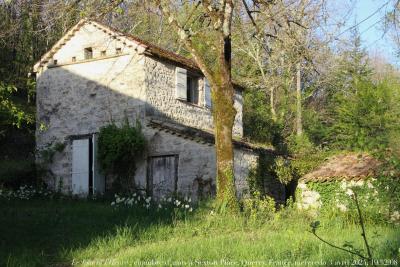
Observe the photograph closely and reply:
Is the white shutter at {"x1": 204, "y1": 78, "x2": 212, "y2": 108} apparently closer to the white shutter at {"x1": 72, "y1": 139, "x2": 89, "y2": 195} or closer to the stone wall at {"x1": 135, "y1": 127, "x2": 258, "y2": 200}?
the stone wall at {"x1": 135, "y1": 127, "x2": 258, "y2": 200}

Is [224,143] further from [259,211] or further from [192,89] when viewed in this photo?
[192,89]

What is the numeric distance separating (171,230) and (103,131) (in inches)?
359

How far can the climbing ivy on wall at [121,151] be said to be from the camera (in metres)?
17.8

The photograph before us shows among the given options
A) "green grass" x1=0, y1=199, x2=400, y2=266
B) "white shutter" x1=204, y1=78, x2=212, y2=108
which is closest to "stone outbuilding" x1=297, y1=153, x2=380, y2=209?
"green grass" x1=0, y1=199, x2=400, y2=266

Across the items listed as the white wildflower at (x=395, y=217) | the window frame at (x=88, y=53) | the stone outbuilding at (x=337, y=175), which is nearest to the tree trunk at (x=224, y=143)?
the stone outbuilding at (x=337, y=175)

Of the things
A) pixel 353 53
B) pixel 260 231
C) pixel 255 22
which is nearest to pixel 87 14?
pixel 255 22

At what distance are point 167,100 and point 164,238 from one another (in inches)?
413

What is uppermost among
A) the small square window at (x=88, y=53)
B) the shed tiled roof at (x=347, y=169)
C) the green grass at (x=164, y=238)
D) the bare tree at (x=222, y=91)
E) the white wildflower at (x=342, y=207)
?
the small square window at (x=88, y=53)

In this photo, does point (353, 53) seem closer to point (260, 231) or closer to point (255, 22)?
point (255, 22)

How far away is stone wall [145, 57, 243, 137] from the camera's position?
18.7 metres

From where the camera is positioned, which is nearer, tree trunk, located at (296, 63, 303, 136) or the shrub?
the shrub

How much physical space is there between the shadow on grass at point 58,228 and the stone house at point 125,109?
160 inches

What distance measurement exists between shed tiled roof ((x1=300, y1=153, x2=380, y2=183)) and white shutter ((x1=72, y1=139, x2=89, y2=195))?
8126 millimetres

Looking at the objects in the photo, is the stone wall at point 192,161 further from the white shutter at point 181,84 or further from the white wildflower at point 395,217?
the white wildflower at point 395,217
